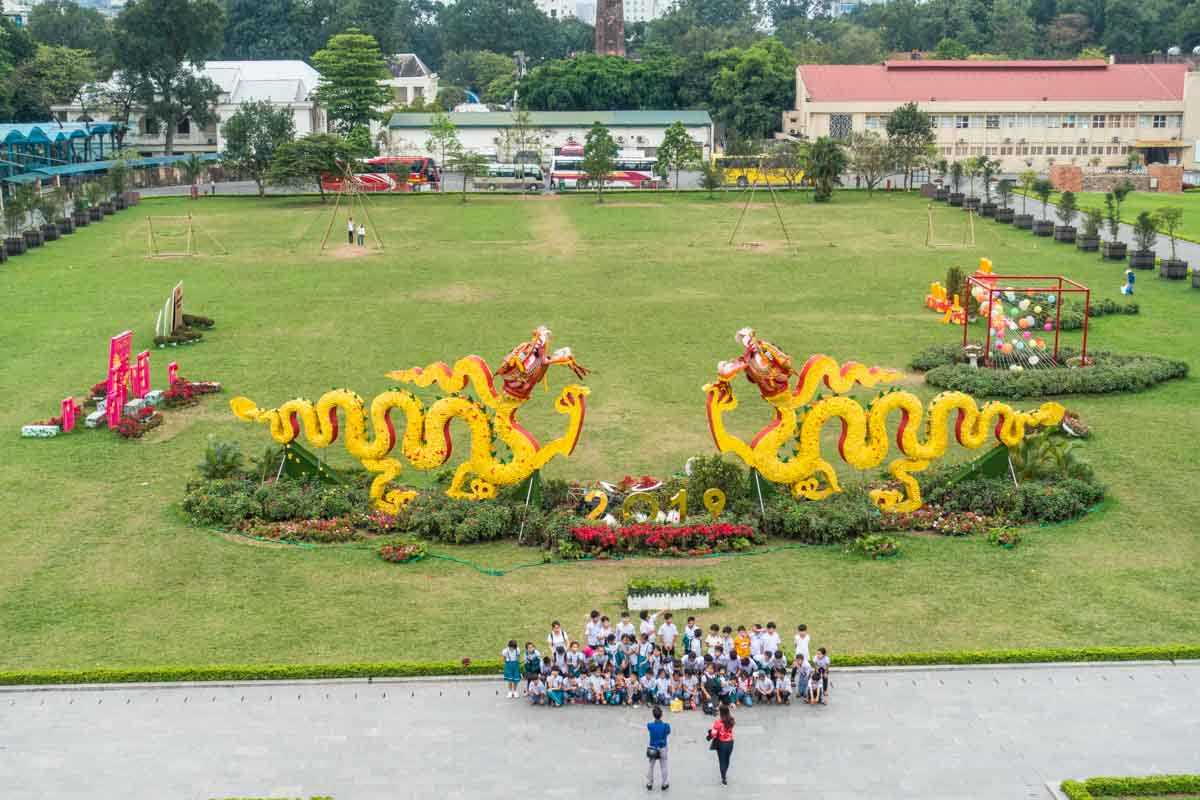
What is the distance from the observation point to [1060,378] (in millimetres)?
36781

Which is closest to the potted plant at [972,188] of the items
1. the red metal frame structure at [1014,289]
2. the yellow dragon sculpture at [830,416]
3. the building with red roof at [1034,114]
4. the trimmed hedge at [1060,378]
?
the building with red roof at [1034,114]

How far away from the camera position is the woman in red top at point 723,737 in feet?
58.0

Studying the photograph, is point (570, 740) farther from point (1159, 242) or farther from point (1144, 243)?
point (1159, 242)

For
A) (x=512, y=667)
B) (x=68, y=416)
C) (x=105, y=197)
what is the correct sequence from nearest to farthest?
1. (x=512, y=667)
2. (x=68, y=416)
3. (x=105, y=197)

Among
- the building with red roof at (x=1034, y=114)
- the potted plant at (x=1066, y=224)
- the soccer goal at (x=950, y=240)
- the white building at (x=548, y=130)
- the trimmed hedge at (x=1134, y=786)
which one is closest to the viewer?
the trimmed hedge at (x=1134, y=786)

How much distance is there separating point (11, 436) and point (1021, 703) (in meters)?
24.2

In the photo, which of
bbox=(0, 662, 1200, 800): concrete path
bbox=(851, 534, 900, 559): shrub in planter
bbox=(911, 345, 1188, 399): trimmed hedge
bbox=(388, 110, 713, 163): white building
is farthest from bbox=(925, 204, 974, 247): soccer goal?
bbox=(0, 662, 1200, 800): concrete path

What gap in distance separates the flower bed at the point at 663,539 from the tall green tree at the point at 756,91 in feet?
269

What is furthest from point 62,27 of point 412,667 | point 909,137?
point 412,667

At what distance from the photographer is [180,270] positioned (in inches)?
2258

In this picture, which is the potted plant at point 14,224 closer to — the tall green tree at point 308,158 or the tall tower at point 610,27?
the tall green tree at point 308,158

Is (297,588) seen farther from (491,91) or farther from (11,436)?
(491,91)

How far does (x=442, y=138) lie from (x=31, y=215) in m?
33.8

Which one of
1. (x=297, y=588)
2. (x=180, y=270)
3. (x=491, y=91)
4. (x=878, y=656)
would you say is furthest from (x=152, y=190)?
(x=878, y=656)
